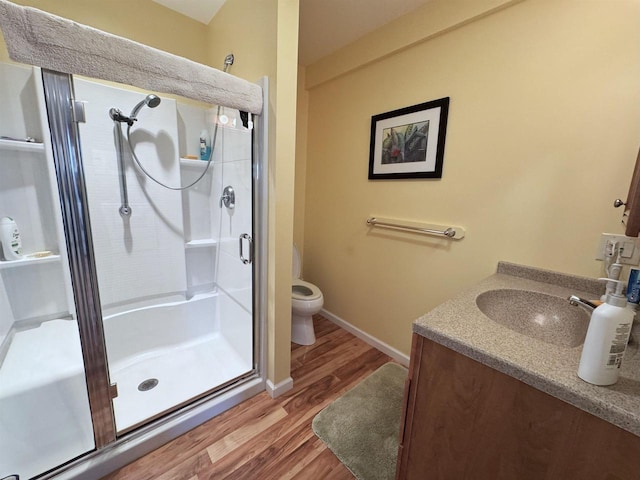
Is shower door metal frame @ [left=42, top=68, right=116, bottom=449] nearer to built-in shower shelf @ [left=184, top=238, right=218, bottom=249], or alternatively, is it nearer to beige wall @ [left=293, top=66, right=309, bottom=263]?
built-in shower shelf @ [left=184, top=238, right=218, bottom=249]

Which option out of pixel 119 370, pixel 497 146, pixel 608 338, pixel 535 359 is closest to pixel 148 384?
pixel 119 370

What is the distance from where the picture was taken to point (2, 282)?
4.09 ft

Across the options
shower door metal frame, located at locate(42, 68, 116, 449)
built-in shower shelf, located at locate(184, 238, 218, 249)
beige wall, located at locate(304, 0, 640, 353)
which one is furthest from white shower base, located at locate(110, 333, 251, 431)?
beige wall, located at locate(304, 0, 640, 353)

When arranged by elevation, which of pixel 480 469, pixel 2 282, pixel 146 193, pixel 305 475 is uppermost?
pixel 146 193

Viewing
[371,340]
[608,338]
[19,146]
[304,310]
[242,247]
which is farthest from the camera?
[371,340]

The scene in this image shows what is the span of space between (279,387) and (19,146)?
6.02 ft

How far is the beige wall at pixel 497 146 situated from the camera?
1062 millimetres

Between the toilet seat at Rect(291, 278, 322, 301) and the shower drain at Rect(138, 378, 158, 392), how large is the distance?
1004 mm

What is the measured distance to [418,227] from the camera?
1.69 metres

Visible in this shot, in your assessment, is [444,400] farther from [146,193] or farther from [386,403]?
[146,193]

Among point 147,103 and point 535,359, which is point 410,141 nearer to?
point 535,359

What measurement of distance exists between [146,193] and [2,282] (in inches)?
31.8

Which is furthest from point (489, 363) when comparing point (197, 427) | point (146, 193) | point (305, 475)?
point (146, 193)

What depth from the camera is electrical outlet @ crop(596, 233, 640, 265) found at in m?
1.03
